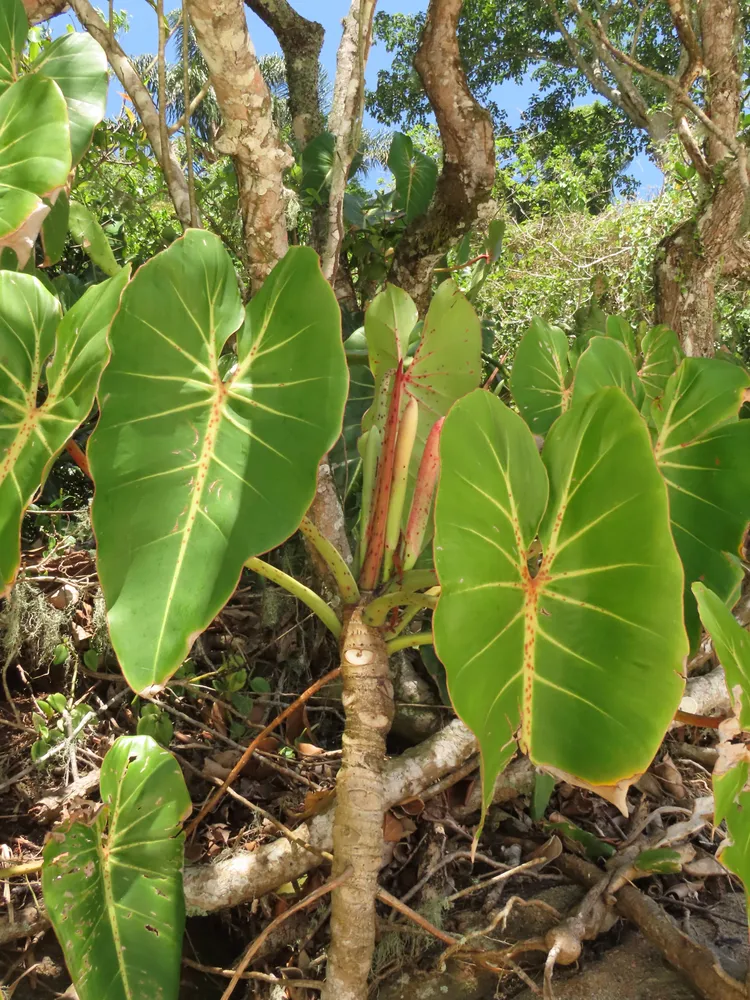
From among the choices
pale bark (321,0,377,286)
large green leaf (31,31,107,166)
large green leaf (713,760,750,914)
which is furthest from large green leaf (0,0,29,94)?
large green leaf (713,760,750,914)

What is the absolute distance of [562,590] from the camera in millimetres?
686

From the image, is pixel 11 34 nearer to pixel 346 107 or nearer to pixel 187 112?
pixel 187 112

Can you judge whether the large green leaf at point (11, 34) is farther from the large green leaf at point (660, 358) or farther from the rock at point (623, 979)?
the rock at point (623, 979)

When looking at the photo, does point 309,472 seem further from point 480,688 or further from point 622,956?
point 622,956

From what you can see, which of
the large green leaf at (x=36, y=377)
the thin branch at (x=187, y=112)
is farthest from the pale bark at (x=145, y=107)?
the large green leaf at (x=36, y=377)

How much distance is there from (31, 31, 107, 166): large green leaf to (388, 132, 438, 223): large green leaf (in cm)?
98

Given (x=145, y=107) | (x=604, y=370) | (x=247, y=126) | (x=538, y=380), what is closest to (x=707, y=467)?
(x=604, y=370)

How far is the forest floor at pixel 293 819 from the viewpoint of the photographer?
109 centimetres

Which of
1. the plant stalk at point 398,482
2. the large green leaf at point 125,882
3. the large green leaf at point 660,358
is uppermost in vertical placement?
the large green leaf at point 660,358

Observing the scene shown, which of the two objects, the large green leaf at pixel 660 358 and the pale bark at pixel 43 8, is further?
the pale bark at pixel 43 8

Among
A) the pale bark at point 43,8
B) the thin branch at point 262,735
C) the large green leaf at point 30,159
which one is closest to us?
the large green leaf at point 30,159

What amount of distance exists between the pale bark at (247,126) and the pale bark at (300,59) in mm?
1167

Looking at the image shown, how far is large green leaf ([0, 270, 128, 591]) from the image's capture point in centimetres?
72

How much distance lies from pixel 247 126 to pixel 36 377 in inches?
22.0
